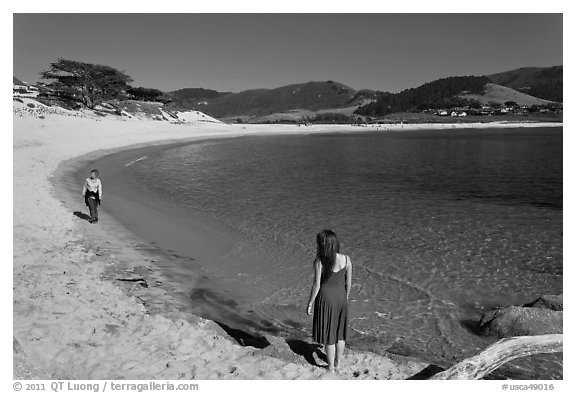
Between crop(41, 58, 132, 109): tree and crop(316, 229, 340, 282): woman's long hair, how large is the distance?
74450mm

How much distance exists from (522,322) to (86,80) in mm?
79606

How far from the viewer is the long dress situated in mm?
5410

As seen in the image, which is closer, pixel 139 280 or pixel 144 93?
pixel 139 280

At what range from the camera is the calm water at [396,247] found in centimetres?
764

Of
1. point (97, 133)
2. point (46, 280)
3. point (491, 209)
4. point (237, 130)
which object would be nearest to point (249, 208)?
point (46, 280)

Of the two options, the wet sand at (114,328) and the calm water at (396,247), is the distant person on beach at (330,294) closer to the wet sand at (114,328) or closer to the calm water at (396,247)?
the wet sand at (114,328)

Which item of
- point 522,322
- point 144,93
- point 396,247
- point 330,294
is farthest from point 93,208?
point 144,93

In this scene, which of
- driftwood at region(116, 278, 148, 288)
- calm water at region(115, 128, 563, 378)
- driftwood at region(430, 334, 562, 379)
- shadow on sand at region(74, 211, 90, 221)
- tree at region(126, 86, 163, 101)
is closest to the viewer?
driftwood at region(430, 334, 562, 379)

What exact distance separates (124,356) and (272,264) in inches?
212

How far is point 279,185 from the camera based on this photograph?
78.0 feet

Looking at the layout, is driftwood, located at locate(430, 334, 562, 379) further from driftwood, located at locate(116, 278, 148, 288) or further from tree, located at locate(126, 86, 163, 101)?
tree, located at locate(126, 86, 163, 101)

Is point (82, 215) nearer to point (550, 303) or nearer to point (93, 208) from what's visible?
point (93, 208)

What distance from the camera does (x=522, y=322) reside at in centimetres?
717

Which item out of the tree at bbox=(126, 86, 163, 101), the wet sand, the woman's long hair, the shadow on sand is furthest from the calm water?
the tree at bbox=(126, 86, 163, 101)
